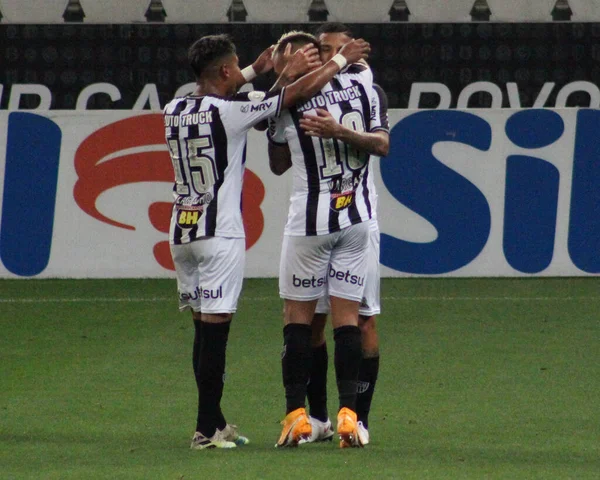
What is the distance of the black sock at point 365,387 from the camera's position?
504cm

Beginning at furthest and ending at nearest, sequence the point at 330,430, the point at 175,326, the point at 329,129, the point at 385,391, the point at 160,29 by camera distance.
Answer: the point at 160,29
the point at 175,326
the point at 385,391
the point at 330,430
the point at 329,129

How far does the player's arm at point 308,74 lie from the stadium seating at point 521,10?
8190mm

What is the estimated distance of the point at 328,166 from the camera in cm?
469

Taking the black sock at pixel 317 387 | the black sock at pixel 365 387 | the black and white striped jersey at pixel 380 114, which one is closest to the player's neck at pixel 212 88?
the black and white striped jersey at pixel 380 114

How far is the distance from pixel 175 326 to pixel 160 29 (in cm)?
433

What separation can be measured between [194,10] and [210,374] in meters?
8.61

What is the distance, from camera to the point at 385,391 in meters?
6.30

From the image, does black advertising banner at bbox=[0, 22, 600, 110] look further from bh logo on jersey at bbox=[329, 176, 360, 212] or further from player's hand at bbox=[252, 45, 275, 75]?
bh logo on jersey at bbox=[329, 176, 360, 212]

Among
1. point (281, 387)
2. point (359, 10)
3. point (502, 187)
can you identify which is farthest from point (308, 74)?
point (359, 10)

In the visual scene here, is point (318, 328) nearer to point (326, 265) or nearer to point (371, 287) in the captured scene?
point (371, 287)

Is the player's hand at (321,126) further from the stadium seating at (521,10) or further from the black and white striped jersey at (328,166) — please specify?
the stadium seating at (521,10)

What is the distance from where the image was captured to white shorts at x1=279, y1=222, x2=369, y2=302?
4.71 m

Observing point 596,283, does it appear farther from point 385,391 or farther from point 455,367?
point 385,391

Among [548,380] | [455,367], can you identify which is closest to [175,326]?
[455,367]
